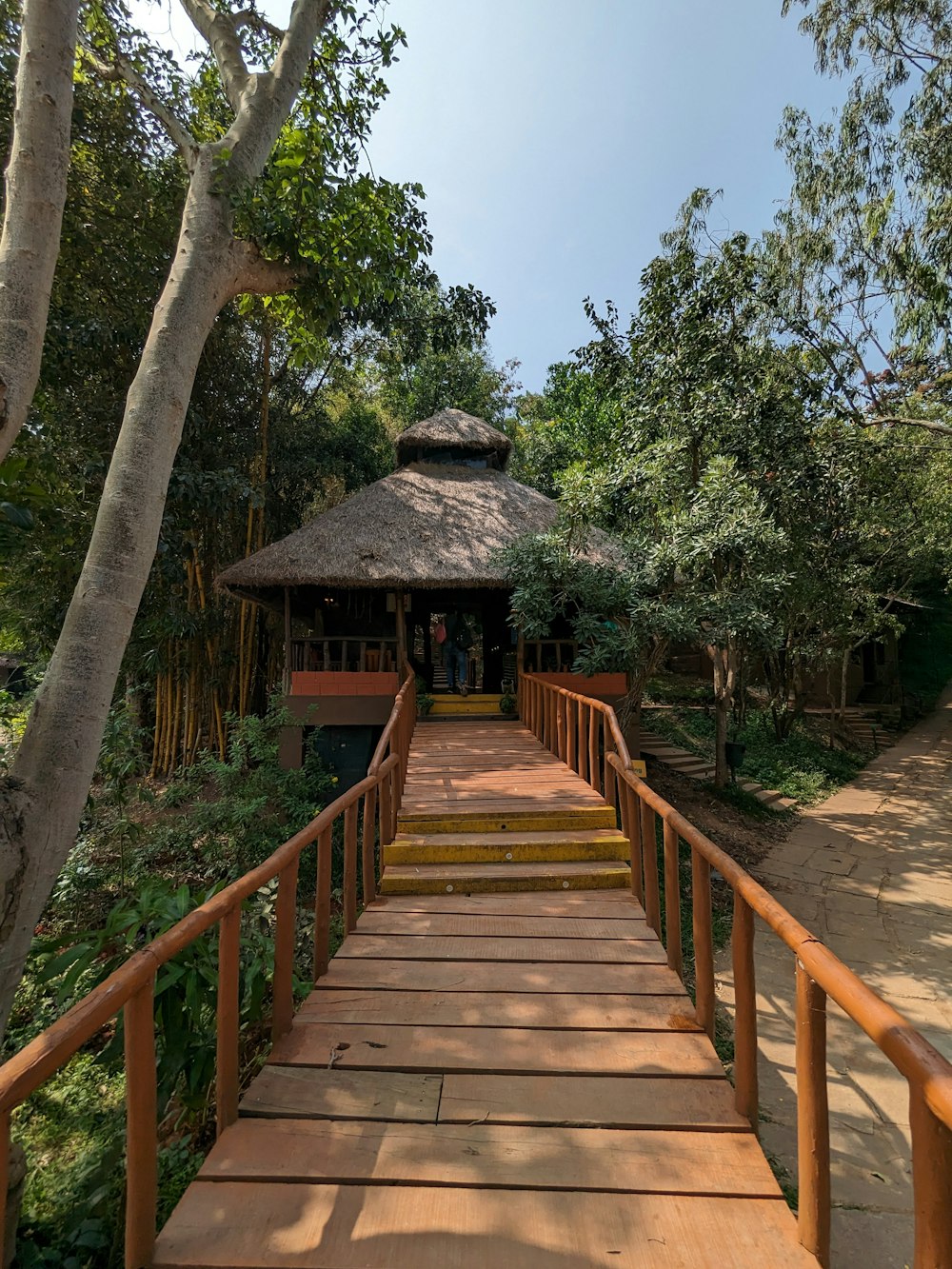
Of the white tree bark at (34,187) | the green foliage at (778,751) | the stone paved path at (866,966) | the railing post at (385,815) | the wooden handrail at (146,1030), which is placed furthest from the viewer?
the green foliage at (778,751)

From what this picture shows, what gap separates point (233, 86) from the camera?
4.39 meters

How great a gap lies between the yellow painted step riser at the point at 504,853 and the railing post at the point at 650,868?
63 centimetres

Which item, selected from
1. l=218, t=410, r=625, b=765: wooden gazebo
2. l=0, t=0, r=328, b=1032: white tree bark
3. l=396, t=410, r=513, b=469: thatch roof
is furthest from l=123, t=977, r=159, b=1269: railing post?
l=396, t=410, r=513, b=469: thatch roof

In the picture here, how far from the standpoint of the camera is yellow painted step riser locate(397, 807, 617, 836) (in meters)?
3.98

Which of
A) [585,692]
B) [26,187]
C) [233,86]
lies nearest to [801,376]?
[585,692]

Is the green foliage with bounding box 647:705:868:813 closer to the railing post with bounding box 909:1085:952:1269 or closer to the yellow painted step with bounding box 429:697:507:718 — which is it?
the yellow painted step with bounding box 429:697:507:718

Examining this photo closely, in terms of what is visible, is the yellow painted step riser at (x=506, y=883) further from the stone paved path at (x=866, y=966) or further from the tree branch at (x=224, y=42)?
the tree branch at (x=224, y=42)

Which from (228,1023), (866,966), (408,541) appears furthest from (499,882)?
(408,541)

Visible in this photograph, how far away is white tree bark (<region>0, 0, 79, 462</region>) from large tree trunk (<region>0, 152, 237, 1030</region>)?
0.52 m

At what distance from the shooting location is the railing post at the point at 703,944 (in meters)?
2.12

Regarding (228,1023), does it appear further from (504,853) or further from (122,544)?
(122,544)

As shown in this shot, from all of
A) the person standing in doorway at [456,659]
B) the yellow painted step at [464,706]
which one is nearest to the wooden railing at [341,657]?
the yellow painted step at [464,706]

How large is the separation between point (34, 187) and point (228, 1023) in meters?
3.88

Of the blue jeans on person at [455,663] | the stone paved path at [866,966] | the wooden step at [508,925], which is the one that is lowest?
the stone paved path at [866,966]
